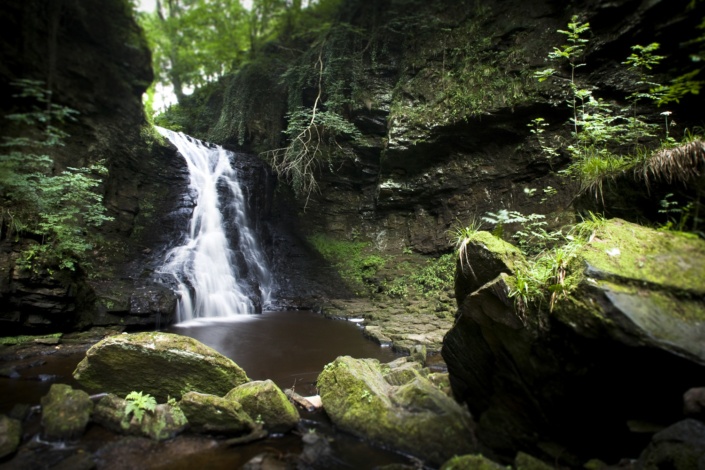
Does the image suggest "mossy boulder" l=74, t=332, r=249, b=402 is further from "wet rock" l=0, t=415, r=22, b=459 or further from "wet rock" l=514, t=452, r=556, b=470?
"wet rock" l=514, t=452, r=556, b=470

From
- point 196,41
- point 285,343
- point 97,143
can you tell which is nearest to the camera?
point 285,343

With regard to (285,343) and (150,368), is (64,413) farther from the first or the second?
(285,343)

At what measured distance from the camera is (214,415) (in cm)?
377

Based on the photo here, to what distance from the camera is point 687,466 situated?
2045 mm

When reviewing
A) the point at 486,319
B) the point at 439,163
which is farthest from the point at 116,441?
the point at 439,163

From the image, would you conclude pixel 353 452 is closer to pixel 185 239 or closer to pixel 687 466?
pixel 687 466

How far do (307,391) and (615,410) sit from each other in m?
3.78

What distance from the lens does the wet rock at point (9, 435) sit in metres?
3.25

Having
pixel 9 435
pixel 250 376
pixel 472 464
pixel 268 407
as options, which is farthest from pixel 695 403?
pixel 9 435

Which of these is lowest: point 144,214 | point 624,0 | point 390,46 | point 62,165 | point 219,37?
point 144,214

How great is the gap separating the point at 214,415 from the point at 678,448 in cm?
395

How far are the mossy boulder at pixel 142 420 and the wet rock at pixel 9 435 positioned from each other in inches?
24.7

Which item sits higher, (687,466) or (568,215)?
(568,215)

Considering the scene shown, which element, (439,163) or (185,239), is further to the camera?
(439,163)
